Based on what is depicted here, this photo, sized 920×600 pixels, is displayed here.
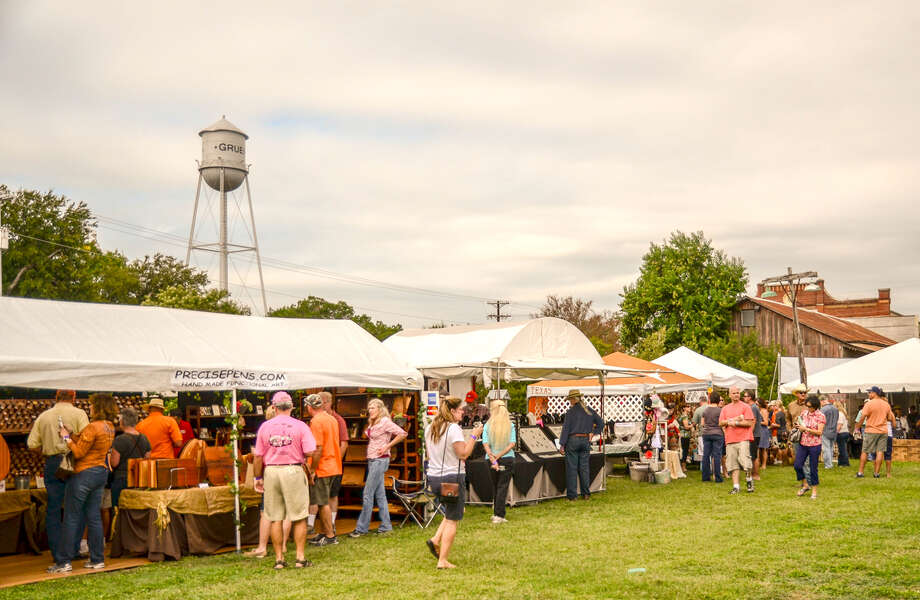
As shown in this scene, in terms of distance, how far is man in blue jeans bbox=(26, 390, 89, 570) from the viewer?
27.5 ft

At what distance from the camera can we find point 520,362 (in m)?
13.9

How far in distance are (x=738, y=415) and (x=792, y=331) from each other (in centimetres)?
3281

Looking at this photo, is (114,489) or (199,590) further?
(114,489)

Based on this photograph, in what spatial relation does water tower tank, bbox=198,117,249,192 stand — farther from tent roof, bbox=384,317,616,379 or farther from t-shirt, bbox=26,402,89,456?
t-shirt, bbox=26,402,89,456

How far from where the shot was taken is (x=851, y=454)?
23000mm

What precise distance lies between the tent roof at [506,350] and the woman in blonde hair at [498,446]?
2341mm

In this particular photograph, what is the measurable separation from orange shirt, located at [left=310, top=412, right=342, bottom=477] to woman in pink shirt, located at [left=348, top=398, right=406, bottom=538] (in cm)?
75

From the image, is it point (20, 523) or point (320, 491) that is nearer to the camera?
point (320, 491)

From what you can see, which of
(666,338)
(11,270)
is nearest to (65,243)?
(11,270)

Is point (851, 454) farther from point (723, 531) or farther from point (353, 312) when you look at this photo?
Result: point (353, 312)

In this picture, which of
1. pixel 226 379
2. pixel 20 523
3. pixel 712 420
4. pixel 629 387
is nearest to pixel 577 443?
pixel 712 420

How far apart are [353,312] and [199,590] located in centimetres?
5892

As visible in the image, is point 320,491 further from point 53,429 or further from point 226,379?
point 53,429

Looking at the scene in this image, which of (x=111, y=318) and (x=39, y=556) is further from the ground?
(x=111, y=318)
